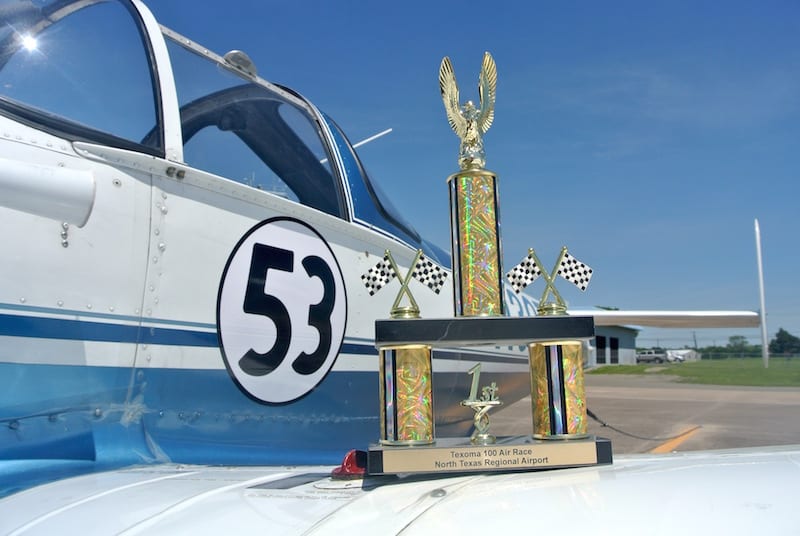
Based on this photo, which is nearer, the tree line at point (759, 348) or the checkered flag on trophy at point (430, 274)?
the checkered flag on trophy at point (430, 274)

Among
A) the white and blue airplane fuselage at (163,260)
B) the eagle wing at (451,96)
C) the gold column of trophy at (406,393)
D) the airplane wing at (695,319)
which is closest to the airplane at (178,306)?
the white and blue airplane fuselage at (163,260)

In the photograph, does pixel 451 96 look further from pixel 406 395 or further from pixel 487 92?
pixel 406 395

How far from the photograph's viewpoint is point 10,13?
8.02 ft

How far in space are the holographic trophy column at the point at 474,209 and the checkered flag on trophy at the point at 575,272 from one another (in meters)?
0.26

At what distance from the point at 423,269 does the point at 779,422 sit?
11.6 m

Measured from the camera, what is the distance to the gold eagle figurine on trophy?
7.79 feet

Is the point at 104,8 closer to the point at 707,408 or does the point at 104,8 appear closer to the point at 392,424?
the point at 392,424

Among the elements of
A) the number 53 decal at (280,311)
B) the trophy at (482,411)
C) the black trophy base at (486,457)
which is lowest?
the black trophy base at (486,457)

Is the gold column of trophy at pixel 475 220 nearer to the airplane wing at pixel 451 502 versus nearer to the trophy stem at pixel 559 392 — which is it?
the trophy stem at pixel 559 392

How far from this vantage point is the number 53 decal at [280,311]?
9.41 ft

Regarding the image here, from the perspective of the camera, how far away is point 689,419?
39.3ft

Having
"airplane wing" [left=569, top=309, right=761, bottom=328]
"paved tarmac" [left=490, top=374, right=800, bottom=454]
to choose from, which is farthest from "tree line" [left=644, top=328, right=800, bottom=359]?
"airplane wing" [left=569, top=309, right=761, bottom=328]

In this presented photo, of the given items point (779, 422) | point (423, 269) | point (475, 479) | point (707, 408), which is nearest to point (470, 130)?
point (423, 269)

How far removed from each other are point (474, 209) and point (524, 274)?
316 millimetres
